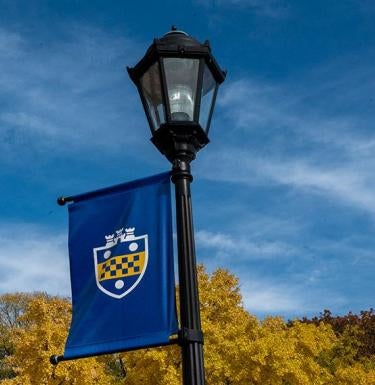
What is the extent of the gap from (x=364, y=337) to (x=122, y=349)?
56.9 m

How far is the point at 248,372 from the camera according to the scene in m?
26.5

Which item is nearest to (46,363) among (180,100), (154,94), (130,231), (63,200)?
(63,200)

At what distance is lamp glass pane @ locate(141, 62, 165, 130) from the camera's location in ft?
19.3

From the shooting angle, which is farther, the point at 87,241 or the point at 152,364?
the point at 152,364

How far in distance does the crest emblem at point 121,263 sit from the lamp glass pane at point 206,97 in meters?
1.27

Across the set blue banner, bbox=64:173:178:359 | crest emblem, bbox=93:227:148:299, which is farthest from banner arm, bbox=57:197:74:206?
crest emblem, bbox=93:227:148:299

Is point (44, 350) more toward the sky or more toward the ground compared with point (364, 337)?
more toward the ground

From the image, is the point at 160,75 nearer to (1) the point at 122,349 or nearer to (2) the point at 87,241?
(2) the point at 87,241

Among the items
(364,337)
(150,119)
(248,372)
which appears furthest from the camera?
(364,337)

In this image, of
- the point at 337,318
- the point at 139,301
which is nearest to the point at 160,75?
the point at 139,301

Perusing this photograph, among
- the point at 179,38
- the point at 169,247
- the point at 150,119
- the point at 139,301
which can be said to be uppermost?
the point at 179,38

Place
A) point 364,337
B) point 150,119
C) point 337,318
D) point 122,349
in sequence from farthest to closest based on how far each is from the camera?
point 337,318 < point 364,337 < point 150,119 < point 122,349

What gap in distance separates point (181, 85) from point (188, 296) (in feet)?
6.60

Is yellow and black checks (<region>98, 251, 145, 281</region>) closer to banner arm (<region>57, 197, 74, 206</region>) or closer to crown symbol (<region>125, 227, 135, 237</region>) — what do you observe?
crown symbol (<region>125, 227, 135, 237</region>)
